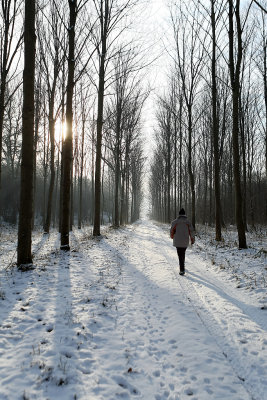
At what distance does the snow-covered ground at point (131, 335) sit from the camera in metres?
2.52

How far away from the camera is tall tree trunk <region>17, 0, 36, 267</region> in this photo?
6418mm

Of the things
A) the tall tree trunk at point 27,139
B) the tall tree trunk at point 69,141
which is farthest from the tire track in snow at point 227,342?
the tall tree trunk at point 69,141

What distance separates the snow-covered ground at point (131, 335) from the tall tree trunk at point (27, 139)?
3.62 ft

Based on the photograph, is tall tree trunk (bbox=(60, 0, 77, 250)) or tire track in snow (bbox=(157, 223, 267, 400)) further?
tall tree trunk (bbox=(60, 0, 77, 250))

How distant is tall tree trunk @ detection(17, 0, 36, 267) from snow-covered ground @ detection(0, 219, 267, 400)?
110cm

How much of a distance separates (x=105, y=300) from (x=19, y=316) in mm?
1639

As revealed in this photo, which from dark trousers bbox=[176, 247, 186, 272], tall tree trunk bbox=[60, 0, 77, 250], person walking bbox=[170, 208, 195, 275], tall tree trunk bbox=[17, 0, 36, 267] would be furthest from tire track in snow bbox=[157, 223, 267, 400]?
tall tree trunk bbox=[60, 0, 77, 250]

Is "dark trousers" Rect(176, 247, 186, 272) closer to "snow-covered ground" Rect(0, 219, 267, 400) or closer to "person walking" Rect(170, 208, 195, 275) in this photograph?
"person walking" Rect(170, 208, 195, 275)

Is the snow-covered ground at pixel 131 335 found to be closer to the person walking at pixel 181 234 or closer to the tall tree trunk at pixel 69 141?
the person walking at pixel 181 234

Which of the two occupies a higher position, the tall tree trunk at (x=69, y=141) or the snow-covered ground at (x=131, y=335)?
the tall tree trunk at (x=69, y=141)

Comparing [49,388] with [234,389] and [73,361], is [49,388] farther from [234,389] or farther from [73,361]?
[234,389]

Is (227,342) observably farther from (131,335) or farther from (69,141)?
(69,141)

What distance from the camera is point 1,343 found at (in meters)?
3.12

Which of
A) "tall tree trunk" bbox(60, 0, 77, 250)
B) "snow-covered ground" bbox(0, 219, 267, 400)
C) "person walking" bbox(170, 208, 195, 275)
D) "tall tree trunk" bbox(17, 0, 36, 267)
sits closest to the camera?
"snow-covered ground" bbox(0, 219, 267, 400)
